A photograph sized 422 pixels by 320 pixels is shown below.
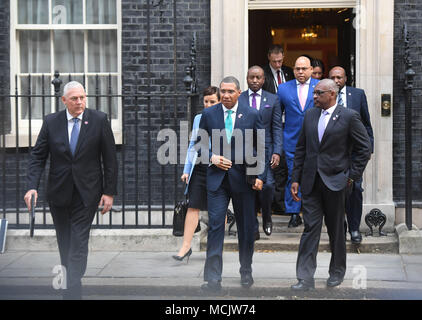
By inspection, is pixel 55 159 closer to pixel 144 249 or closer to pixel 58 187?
pixel 58 187

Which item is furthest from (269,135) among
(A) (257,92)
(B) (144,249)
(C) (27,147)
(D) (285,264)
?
(C) (27,147)

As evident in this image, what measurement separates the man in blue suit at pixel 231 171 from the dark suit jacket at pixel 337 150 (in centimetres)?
47

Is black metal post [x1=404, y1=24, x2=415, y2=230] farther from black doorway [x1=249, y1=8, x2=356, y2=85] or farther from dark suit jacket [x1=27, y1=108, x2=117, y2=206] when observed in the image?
dark suit jacket [x1=27, y1=108, x2=117, y2=206]

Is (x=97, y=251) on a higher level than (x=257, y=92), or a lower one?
lower

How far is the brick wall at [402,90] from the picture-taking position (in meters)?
10.2

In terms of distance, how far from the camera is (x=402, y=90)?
10281 mm

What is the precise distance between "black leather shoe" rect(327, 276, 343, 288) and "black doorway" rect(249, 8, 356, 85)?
3.54 meters

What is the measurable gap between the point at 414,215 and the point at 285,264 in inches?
87.3

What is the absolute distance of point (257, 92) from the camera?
917 cm

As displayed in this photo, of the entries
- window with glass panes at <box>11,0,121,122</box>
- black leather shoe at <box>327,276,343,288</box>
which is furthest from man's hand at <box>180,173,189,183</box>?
window with glass panes at <box>11,0,121,122</box>

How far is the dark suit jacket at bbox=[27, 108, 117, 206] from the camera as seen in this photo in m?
7.04

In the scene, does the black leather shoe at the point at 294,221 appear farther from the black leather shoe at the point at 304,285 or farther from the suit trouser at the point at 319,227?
the black leather shoe at the point at 304,285

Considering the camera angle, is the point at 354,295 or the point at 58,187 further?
the point at 354,295

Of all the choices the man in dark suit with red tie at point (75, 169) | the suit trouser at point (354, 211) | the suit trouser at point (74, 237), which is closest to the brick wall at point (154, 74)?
the suit trouser at point (354, 211)
